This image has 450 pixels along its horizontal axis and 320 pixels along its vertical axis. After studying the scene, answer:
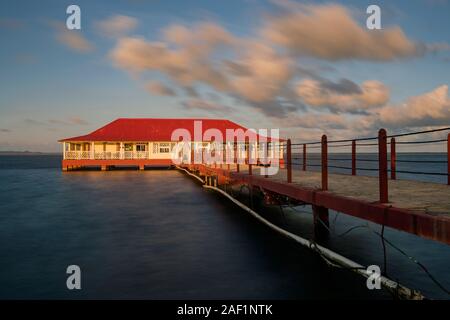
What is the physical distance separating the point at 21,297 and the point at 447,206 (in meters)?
7.25

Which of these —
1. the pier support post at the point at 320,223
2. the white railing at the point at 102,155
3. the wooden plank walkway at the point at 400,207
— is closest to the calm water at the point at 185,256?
the pier support post at the point at 320,223

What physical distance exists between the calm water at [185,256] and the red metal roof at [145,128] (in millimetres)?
29719

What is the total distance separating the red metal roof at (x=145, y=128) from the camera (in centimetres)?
4588

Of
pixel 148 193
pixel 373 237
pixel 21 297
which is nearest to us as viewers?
pixel 21 297

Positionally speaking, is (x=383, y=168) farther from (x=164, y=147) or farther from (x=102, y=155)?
(x=102, y=155)

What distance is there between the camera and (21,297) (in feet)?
22.6

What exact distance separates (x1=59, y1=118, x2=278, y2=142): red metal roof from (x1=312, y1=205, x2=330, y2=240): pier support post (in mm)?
37276

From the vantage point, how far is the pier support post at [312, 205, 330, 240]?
9.67 metres

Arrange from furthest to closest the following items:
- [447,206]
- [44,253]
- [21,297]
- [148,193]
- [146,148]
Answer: [146,148] → [148,193] → [44,253] → [21,297] → [447,206]

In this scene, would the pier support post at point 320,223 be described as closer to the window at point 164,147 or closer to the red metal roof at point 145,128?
the red metal roof at point 145,128

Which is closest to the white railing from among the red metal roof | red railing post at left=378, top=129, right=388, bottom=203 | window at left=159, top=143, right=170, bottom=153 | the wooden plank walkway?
the red metal roof
